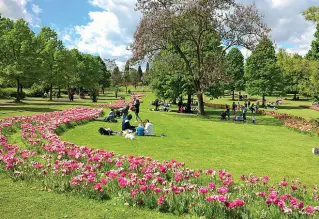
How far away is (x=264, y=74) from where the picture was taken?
62094mm

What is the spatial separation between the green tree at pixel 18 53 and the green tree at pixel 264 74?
135 feet

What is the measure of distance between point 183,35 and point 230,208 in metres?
30.9

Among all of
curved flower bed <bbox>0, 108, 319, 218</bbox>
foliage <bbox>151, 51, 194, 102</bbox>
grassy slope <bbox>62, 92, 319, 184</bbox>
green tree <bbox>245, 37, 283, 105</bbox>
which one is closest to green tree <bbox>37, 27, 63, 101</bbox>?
foliage <bbox>151, 51, 194, 102</bbox>

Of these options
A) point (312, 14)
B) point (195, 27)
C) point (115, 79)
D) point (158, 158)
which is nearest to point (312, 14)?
point (312, 14)

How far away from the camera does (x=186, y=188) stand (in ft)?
24.0

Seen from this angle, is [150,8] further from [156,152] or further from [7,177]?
[7,177]

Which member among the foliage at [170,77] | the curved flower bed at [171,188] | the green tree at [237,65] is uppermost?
the green tree at [237,65]

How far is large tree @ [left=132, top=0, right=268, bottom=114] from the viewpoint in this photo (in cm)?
3362

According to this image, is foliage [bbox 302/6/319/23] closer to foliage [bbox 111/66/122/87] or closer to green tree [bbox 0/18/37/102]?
green tree [bbox 0/18/37/102]

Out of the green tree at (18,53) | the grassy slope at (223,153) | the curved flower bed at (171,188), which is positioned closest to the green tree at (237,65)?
the green tree at (18,53)

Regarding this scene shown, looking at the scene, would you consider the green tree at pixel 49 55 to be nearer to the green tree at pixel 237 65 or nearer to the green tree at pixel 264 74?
the green tree at pixel 264 74

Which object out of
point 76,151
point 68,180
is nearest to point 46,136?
point 76,151

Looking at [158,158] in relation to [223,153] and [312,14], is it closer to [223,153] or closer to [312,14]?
[223,153]

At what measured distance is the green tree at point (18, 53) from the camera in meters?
40.0
